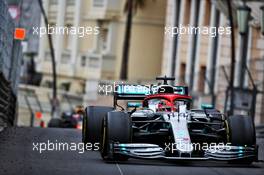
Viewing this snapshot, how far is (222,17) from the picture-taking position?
52.2 meters

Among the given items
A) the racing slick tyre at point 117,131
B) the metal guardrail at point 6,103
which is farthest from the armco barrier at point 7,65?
the racing slick tyre at point 117,131

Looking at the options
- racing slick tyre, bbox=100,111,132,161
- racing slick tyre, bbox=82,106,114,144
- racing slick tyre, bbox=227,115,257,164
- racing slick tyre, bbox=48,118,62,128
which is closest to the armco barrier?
racing slick tyre, bbox=48,118,62,128

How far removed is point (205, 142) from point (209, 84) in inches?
1050

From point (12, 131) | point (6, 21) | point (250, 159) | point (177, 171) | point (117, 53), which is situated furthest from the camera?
point (117, 53)

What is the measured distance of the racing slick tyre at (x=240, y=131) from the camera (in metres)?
18.6

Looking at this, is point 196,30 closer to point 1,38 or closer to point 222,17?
point 222,17

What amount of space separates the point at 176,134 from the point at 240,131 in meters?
1.24

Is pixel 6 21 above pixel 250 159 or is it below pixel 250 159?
above

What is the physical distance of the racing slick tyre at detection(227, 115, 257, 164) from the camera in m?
18.6

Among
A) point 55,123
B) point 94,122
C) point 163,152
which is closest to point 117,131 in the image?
point 163,152

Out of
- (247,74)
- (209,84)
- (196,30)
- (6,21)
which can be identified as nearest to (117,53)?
(196,30)

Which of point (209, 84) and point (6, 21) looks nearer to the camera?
point (6, 21)

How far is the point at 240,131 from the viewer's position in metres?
18.6

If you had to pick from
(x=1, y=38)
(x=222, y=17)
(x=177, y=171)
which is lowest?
(x=177, y=171)
